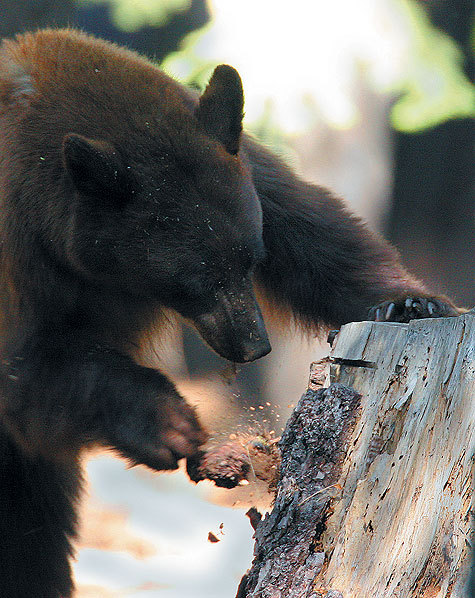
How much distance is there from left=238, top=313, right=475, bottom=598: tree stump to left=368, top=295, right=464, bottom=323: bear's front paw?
0.72 metres

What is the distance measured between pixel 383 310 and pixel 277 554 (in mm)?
1406

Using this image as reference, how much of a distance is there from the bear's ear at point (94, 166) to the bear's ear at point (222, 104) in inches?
18.0

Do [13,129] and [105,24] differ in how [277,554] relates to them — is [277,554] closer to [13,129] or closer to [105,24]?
[13,129]

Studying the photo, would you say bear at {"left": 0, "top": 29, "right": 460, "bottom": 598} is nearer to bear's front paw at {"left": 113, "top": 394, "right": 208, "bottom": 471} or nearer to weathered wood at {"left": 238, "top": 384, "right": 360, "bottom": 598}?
bear's front paw at {"left": 113, "top": 394, "right": 208, "bottom": 471}

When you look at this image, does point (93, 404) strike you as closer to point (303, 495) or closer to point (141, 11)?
point (303, 495)

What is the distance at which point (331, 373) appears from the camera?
2434mm

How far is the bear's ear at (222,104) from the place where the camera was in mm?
2922

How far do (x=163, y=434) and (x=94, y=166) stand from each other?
1.07m

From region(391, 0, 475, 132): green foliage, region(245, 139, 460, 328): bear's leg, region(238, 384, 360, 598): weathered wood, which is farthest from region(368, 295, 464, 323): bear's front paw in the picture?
region(391, 0, 475, 132): green foliage

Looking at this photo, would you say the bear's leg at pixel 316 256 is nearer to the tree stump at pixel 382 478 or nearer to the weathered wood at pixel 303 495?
the tree stump at pixel 382 478

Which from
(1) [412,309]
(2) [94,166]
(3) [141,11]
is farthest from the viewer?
(3) [141,11]

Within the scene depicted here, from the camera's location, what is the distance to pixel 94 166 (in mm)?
2576

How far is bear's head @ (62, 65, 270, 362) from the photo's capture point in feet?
8.96

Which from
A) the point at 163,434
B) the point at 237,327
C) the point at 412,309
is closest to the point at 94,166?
the point at 237,327
